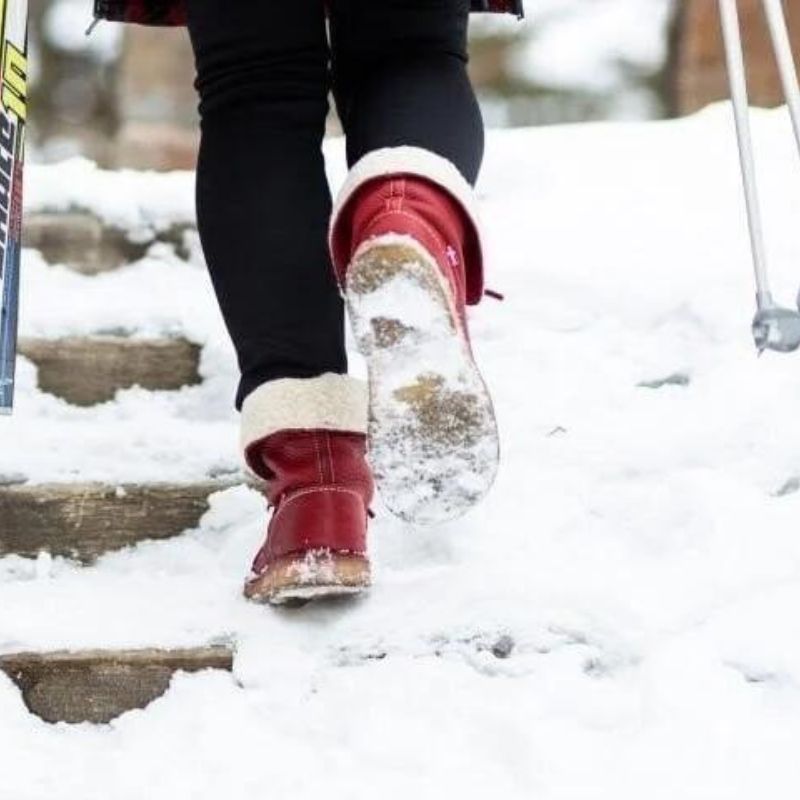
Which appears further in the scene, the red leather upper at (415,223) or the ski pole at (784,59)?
the ski pole at (784,59)

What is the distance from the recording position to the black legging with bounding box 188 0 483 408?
1312 millimetres

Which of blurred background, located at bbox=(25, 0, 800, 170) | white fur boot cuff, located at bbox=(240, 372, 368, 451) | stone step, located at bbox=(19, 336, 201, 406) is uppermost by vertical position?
blurred background, located at bbox=(25, 0, 800, 170)

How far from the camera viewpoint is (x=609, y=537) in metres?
1.50

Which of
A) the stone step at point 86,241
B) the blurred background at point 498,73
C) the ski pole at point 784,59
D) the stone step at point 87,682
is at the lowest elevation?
the stone step at point 87,682

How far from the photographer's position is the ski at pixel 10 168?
1.46m

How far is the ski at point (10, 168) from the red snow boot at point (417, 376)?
1.46ft

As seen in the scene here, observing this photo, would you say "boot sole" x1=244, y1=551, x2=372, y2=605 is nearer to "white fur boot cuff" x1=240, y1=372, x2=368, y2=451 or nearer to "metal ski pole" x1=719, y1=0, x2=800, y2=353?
"white fur boot cuff" x1=240, y1=372, x2=368, y2=451

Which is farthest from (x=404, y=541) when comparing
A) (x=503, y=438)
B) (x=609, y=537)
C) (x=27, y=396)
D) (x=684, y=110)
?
(x=684, y=110)

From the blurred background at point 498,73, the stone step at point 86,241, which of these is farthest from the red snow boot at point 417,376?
the blurred background at point 498,73

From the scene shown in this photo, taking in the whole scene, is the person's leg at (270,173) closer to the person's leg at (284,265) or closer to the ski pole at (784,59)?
the person's leg at (284,265)

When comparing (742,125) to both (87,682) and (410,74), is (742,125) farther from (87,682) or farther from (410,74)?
(87,682)

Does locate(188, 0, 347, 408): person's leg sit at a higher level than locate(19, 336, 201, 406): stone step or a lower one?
lower

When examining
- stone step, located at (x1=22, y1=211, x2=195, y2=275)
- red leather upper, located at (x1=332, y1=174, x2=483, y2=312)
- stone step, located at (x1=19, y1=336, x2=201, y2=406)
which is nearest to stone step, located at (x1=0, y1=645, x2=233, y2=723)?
red leather upper, located at (x1=332, y1=174, x2=483, y2=312)

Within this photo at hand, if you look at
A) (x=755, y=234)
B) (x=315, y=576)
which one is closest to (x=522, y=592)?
(x=315, y=576)
